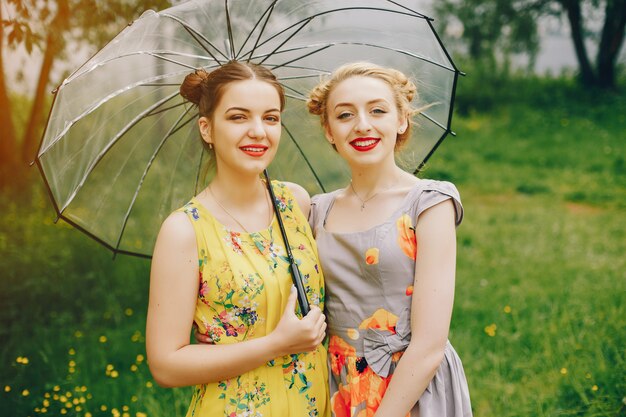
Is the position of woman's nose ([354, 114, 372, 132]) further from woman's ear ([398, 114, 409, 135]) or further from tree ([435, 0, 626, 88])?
tree ([435, 0, 626, 88])

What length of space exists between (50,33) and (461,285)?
384cm

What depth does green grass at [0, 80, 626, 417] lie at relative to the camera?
377 centimetres

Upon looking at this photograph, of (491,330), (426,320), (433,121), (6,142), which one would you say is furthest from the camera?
(6,142)

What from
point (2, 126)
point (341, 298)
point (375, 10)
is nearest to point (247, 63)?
point (375, 10)

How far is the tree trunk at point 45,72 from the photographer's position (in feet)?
16.1

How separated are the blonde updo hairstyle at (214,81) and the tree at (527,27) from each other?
1350cm

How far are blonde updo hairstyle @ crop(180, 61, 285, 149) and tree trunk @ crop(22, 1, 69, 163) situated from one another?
2936 millimetres

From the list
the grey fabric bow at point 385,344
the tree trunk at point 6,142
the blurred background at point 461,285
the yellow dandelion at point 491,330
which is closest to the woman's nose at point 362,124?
the grey fabric bow at point 385,344

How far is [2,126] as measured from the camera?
597cm

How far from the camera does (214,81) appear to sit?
228 centimetres

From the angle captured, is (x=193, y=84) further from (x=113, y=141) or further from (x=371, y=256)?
(x=371, y=256)

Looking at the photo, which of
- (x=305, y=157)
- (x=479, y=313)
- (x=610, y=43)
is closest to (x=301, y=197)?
(x=305, y=157)

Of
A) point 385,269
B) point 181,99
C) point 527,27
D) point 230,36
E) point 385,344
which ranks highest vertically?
point 527,27

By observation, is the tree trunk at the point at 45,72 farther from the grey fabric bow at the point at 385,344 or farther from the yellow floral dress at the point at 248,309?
the grey fabric bow at the point at 385,344
